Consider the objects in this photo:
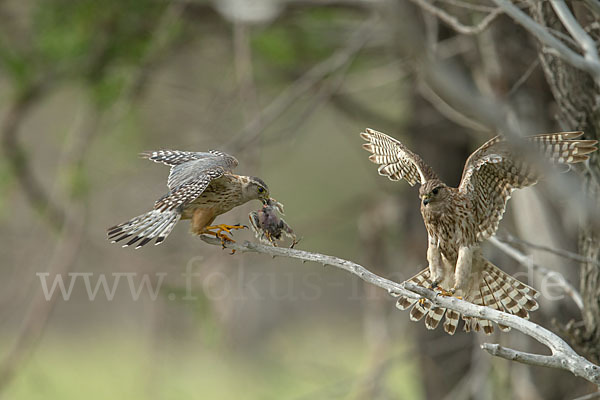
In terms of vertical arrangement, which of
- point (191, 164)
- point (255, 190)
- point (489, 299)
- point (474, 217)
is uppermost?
point (191, 164)

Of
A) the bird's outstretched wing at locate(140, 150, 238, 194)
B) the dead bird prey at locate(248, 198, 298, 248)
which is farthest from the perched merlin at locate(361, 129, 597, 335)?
the bird's outstretched wing at locate(140, 150, 238, 194)

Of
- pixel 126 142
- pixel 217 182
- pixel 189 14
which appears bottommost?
pixel 217 182

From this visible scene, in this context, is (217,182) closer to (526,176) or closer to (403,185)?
(526,176)

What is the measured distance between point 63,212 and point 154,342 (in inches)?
55.8

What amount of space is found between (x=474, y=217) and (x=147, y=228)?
1.35m

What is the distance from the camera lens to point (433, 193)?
9.62 ft

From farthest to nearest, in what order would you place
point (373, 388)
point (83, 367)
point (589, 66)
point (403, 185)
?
point (83, 367) < point (403, 185) < point (373, 388) < point (589, 66)

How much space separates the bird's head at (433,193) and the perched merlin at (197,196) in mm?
845

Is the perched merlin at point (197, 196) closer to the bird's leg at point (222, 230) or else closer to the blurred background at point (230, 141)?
the bird's leg at point (222, 230)

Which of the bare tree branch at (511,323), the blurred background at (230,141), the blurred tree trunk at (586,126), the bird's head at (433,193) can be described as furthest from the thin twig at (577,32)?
the blurred background at (230,141)

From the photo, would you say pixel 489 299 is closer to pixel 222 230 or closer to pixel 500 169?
pixel 500 169

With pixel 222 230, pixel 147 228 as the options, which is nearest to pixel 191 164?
pixel 222 230

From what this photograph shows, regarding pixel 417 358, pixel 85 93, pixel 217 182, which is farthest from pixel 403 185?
pixel 217 182

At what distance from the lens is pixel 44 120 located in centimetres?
1065
